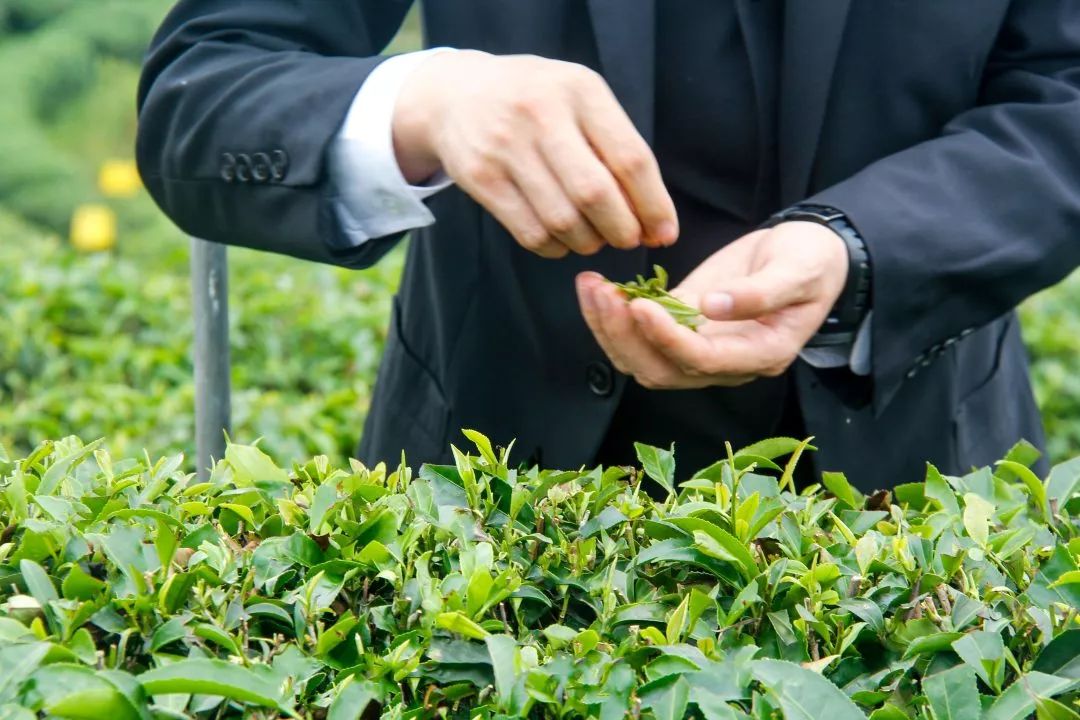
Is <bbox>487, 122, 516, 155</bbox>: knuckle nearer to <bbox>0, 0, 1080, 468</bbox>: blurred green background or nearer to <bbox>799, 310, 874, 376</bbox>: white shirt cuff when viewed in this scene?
<bbox>799, 310, 874, 376</bbox>: white shirt cuff

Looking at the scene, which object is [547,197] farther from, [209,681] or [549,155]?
[209,681]

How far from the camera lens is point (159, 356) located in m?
3.46

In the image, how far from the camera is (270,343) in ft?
11.7

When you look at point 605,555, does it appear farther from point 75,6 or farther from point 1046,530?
point 75,6

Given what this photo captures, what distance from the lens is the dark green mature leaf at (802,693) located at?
3.26 ft

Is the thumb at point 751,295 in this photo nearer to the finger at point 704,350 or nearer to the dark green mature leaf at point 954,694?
the finger at point 704,350

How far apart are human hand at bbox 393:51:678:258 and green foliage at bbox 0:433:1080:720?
1.17 ft

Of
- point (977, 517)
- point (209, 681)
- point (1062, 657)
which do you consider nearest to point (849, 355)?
point (977, 517)

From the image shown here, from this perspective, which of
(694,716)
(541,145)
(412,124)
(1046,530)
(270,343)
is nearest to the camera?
(694,716)

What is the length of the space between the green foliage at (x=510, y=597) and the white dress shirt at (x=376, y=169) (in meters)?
0.50

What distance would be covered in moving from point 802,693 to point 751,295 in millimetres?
677

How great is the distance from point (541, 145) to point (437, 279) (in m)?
0.70

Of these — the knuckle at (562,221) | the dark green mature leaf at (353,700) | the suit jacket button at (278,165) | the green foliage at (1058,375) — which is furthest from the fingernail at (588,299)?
the green foliage at (1058,375)

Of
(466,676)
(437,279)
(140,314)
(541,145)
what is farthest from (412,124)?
(140,314)
